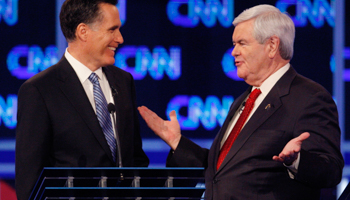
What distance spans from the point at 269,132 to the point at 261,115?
0.11 m

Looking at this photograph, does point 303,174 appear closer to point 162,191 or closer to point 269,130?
point 269,130

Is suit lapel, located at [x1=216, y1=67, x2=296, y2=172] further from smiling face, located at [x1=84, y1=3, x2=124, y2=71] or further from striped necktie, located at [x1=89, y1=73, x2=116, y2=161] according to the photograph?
smiling face, located at [x1=84, y1=3, x2=124, y2=71]

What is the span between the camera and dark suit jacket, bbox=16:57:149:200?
209 cm

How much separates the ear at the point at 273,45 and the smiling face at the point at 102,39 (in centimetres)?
82

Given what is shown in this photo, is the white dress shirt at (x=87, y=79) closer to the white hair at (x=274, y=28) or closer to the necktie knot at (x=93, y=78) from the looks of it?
the necktie knot at (x=93, y=78)

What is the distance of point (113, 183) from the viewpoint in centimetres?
139

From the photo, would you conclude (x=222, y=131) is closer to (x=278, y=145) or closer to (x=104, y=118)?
(x=278, y=145)

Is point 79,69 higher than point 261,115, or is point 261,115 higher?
point 79,69

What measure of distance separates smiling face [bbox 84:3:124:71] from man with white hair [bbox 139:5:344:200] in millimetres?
382

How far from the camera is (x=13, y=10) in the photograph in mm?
4277

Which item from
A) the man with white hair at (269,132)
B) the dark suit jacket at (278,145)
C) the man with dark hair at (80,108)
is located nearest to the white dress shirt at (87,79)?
the man with dark hair at (80,108)

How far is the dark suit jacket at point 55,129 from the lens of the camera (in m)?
2.09

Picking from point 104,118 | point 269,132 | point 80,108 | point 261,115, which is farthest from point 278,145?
point 80,108

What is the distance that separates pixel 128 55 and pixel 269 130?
2328 mm
